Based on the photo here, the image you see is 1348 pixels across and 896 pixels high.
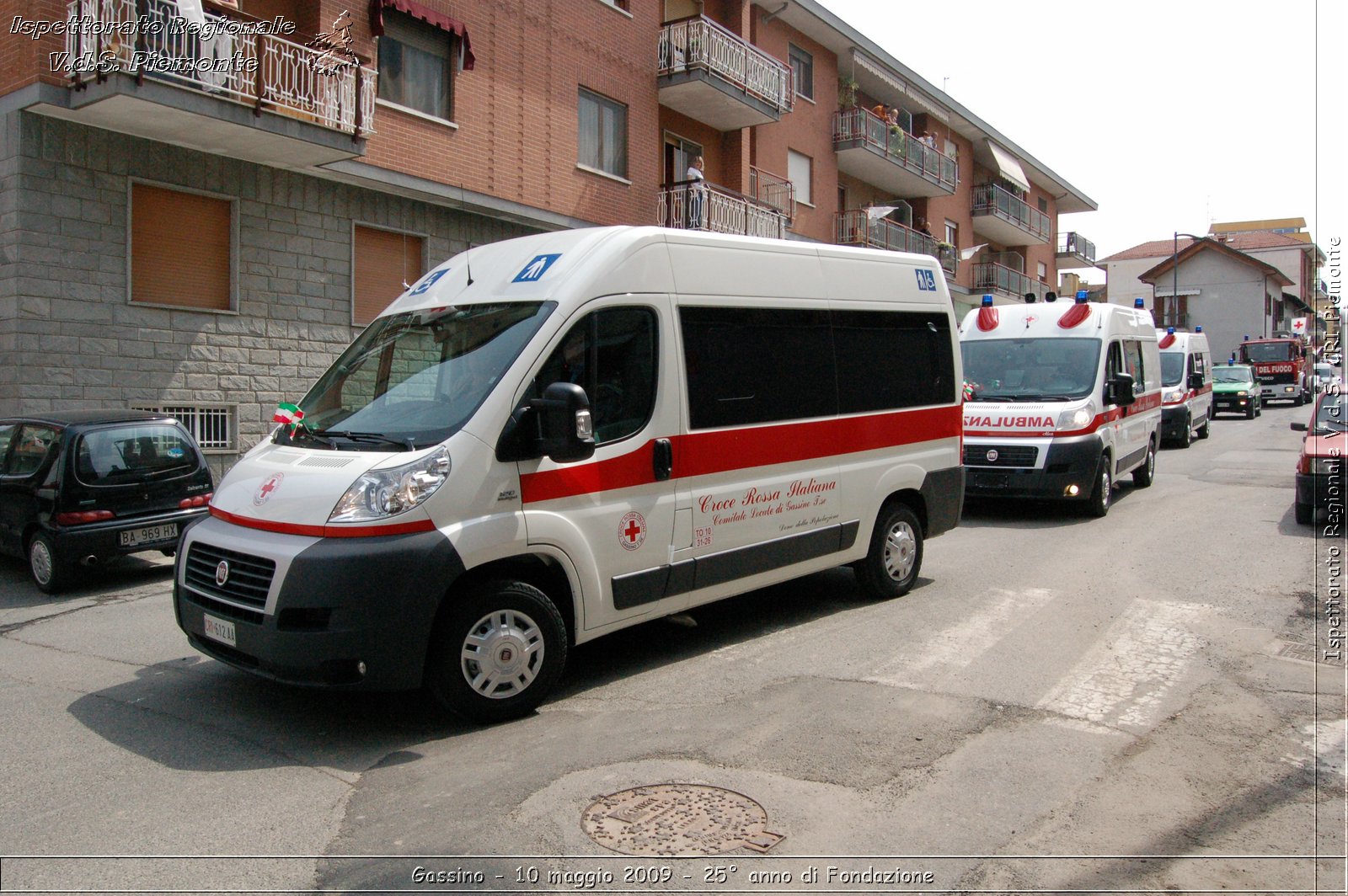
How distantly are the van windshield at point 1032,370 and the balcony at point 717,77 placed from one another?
9478mm

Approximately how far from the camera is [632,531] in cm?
577

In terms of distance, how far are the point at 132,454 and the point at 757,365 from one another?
243 inches

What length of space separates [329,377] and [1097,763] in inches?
187

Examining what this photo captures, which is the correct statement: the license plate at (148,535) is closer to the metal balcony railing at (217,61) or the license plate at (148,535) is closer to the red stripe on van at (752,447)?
the metal balcony railing at (217,61)

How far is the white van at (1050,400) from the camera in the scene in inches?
464

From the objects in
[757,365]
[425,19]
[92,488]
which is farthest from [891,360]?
[425,19]

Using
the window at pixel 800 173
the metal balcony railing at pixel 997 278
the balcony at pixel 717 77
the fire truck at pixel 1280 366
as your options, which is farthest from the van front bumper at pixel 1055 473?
the fire truck at pixel 1280 366

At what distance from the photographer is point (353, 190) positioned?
14.7m

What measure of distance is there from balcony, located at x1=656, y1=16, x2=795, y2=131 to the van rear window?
13.2 meters

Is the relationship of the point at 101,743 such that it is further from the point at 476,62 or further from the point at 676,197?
the point at 676,197

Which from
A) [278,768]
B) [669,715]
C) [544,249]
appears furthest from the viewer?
[544,249]

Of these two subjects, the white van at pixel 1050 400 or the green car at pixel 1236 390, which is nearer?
the white van at pixel 1050 400

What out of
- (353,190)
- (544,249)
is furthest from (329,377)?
(353,190)

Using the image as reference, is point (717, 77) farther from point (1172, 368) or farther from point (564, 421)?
point (564, 421)
